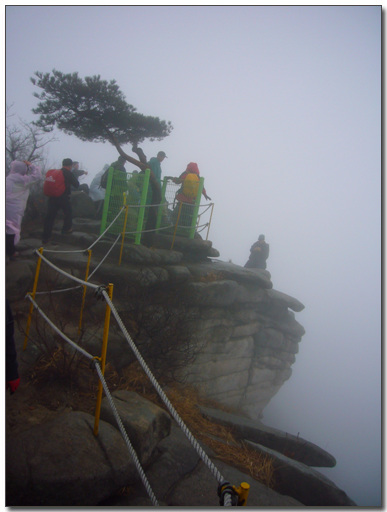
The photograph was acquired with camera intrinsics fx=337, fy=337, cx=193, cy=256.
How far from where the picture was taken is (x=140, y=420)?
322cm

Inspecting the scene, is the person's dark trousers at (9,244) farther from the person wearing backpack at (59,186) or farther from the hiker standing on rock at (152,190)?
the hiker standing on rock at (152,190)

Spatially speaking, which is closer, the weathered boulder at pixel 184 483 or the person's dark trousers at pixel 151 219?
the weathered boulder at pixel 184 483

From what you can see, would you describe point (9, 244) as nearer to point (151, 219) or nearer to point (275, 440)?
point (151, 219)

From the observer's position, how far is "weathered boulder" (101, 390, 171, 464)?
10.1ft

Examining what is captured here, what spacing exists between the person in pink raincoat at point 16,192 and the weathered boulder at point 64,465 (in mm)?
4095

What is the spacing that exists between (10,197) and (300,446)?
646 centimetres

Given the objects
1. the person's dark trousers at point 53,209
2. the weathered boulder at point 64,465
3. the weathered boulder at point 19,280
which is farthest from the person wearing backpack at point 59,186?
the weathered boulder at point 64,465

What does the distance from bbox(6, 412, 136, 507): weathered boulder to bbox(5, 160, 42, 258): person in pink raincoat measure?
4095 millimetres

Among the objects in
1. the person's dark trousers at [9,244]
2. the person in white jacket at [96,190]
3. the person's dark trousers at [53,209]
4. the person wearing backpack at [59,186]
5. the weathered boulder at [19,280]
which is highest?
the person in white jacket at [96,190]

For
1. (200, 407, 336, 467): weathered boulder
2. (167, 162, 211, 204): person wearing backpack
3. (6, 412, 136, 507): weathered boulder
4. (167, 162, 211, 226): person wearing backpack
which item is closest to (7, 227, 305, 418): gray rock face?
(167, 162, 211, 226): person wearing backpack

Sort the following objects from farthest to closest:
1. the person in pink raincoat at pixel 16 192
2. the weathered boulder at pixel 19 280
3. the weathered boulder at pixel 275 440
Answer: the person in pink raincoat at pixel 16 192
the weathered boulder at pixel 19 280
the weathered boulder at pixel 275 440

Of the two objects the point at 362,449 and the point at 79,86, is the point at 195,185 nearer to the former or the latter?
the point at 79,86

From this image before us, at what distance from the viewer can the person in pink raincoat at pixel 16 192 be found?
5.80 m

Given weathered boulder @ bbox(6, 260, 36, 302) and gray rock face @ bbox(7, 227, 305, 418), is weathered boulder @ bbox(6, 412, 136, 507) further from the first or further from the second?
weathered boulder @ bbox(6, 260, 36, 302)
